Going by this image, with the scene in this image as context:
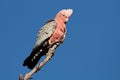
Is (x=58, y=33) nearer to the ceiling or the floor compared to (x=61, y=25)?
nearer to the floor

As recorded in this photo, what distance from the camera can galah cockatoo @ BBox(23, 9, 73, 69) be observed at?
5336 mm

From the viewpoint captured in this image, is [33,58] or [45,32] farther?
[45,32]

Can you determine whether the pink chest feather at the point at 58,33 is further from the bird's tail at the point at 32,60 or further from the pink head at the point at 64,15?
the bird's tail at the point at 32,60

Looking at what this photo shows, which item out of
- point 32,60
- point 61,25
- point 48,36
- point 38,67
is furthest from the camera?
point 61,25

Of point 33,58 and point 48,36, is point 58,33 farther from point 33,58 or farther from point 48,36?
point 33,58

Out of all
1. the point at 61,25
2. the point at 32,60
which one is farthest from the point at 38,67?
the point at 61,25

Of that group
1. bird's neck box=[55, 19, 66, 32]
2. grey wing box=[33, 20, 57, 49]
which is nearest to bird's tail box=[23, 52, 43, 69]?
grey wing box=[33, 20, 57, 49]

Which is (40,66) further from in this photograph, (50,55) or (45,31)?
(45,31)

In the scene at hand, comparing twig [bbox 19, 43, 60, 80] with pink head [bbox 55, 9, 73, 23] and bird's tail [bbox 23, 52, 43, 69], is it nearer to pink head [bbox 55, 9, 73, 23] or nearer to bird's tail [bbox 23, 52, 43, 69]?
bird's tail [bbox 23, 52, 43, 69]

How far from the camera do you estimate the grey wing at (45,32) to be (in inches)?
213

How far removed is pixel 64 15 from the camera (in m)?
5.65

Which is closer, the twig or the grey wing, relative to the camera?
the twig

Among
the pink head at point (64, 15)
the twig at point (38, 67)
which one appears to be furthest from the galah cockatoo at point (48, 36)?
the twig at point (38, 67)

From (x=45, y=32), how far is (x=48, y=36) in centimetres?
Result: 7
